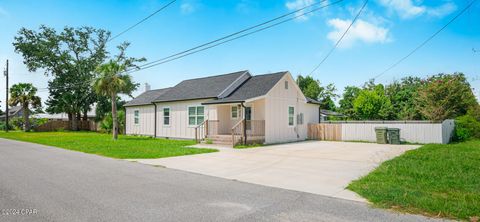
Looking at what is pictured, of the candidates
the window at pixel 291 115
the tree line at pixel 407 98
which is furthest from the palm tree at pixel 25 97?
the tree line at pixel 407 98

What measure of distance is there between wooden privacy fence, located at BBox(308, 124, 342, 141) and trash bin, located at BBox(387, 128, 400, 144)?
3.68m

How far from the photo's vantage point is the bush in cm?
1850

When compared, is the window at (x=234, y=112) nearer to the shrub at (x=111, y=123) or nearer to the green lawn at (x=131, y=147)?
the green lawn at (x=131, y=147)

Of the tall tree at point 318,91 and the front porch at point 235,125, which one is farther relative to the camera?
the tall tree at point 318,91

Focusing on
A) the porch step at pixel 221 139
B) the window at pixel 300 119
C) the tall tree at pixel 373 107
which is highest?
the tall tree at pixel 373 107

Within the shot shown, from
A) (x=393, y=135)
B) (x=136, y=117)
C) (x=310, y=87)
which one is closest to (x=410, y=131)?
(x=393, y=135)

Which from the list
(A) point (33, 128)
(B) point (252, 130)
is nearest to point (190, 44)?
(B) point (252, 130)

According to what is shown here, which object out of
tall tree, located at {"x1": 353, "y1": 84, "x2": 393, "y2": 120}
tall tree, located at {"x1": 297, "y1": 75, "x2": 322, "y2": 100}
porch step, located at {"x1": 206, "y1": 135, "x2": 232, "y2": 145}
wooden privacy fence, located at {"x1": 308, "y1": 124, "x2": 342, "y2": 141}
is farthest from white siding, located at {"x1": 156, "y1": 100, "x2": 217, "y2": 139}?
tall tree, located at {"x1": 297, "y1": 75, "x2": 322, "y2": 100}

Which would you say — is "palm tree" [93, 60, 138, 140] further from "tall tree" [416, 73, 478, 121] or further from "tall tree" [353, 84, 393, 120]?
"tall tree" [353, 84, 393, 120]

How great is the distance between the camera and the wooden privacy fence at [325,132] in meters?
21.2

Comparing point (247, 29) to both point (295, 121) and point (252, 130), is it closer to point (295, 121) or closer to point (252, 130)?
point (252, 130)

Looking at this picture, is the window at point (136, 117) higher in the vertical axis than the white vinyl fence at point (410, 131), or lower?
higher

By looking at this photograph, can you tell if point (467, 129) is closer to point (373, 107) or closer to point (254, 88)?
point (254, 88)

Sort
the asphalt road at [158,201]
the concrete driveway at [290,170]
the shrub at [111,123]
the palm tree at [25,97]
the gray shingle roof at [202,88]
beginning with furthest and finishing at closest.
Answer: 1. the palm tree at [25,97]
2. the shrub at [111,123]
3. the gray shingle roof at [202,88]
4. the concrete driveway at [290,170]
5. the asphalt road at [158,201]
